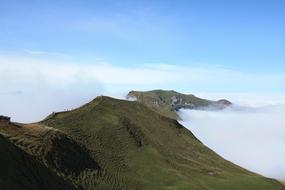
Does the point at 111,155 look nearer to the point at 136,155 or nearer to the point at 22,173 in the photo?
the point at 136,155

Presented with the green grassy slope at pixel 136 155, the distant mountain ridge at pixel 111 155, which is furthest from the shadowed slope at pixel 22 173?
the green grassy slope at pixel 136 155

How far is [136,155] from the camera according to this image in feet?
452

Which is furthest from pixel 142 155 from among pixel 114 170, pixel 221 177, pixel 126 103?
pixel 126 103

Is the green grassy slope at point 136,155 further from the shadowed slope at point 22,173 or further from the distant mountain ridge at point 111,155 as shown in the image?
the shadowed slope at point 22,173

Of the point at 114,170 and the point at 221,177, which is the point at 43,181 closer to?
the point at 114,170

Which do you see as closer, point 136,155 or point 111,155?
point 111,155

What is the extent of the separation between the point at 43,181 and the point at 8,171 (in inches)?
479

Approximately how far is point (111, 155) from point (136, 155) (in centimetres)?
1050

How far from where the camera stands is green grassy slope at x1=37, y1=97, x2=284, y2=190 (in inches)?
4751

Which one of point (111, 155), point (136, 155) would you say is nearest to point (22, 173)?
point (111, 155)

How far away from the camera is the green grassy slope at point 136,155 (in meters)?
121

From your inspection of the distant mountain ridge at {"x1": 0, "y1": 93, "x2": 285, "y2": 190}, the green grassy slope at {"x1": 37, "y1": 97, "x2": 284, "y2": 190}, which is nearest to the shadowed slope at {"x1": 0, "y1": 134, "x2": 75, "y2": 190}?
Answer: the distant mountain ridge at {"x1": 0, "y1": 93, "x2": 285, "y2": 190}

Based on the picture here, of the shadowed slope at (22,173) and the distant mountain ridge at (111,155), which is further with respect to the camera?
the distant mountain ridge at (111,155)

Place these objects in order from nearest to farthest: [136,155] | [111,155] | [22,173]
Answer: [22,173] → [111,155] → [136,155]
